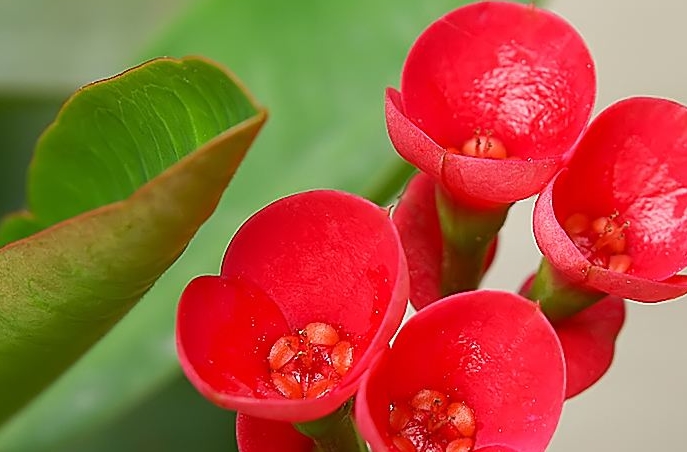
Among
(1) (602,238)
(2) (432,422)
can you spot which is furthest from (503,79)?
(2) (432,422)

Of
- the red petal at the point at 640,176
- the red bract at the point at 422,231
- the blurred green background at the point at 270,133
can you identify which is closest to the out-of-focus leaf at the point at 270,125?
the blurred green background at the point at 270,133

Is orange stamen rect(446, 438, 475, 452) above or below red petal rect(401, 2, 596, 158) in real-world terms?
below

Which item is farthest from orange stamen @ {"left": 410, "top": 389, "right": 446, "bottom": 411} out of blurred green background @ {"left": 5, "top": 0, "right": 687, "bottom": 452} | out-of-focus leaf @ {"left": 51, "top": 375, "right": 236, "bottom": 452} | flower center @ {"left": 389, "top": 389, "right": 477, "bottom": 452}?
out-of-focus leaf @ {"left": 51, "top": 375, "right": 236, "bottom": 452}

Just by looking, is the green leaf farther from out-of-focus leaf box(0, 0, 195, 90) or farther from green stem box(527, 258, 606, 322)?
out-of-focus leaf box(0, 0, 195, 90)

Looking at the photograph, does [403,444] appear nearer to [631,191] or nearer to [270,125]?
[631,191]

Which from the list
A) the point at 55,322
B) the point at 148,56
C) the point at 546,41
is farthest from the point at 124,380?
the point at 546,41

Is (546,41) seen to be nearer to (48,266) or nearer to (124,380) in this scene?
(48,266)
